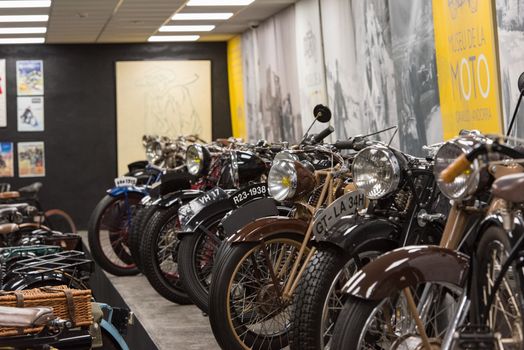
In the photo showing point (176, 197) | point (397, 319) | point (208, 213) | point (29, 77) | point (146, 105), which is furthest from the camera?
point (146, 105)

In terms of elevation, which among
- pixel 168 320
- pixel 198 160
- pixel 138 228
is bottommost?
pixel 168 320

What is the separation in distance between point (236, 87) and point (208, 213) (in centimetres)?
899

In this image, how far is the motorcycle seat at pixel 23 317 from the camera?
3066 mm

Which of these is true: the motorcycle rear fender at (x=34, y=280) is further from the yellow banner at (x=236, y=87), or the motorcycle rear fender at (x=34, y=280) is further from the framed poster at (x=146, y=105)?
the framed poster at (x=146, y=105)

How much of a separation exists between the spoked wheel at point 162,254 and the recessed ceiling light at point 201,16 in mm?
5522

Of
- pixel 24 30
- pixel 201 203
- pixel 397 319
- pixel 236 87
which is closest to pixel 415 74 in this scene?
pixel 201 203

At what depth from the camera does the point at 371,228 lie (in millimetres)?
3600

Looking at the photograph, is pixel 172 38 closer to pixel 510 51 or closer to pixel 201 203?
pixel 510 51

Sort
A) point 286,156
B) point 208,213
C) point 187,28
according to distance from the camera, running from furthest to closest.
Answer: point 187,28
point 208,213
point 286,156

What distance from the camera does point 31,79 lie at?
46.3 feet

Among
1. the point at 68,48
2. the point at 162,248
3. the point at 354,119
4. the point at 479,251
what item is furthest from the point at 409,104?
the point at 68,48

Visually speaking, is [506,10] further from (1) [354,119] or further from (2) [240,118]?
(2) [240,118]

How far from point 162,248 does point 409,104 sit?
292 centimetres

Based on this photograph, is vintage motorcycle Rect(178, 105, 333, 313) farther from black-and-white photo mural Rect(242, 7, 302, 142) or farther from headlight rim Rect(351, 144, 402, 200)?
black-and-white photo mural Rect(242, 7, 302, 142)
